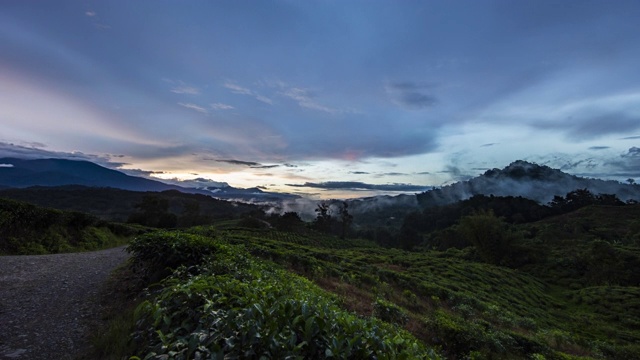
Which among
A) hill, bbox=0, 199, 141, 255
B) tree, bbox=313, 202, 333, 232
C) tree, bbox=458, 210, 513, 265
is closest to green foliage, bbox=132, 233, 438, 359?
hill, bbox=0, 199, 141, 255

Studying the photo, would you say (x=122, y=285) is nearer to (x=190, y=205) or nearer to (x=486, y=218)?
(x=486, y=218)

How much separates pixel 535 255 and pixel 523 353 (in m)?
56.7

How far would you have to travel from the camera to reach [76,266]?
12.3 meters

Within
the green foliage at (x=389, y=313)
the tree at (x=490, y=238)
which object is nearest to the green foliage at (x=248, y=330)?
the green foliage at (x=389, y=313)

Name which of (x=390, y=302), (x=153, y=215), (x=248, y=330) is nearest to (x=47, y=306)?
(x=248, y=330)

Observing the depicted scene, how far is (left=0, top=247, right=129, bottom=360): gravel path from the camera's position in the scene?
596 cm

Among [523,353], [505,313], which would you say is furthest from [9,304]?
[505,313]

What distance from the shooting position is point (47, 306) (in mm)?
7848

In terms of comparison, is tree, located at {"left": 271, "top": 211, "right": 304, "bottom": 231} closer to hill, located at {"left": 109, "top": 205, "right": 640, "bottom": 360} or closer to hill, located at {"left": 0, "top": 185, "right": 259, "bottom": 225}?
hill, located at {"left": 109, "top": 205, "right": 640, "bottom": 360}

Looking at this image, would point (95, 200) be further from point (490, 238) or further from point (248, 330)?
point (248, 330)

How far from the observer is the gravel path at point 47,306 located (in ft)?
19.5

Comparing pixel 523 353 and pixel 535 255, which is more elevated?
pixel 523 353

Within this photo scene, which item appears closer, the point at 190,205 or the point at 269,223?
the point at 190,205

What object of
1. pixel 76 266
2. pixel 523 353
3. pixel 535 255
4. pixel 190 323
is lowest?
pixel 535 255
